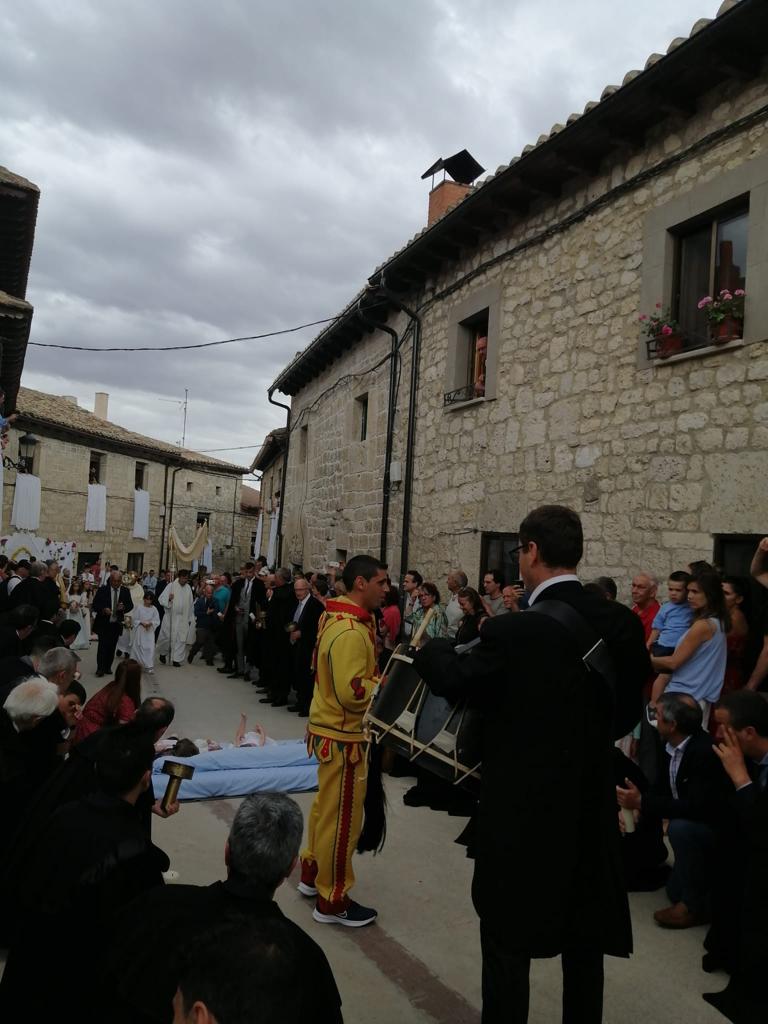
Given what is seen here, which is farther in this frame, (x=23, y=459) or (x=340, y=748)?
(x=23, y=459)

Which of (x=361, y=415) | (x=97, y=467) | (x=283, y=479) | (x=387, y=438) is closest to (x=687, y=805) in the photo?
(x=387, y=438)

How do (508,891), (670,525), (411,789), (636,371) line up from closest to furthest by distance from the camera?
(508,891)
(411,789)
(670,525)
(636,371)

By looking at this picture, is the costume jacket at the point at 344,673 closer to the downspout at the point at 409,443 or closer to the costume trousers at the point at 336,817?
the costume trousers at the point at 336,817

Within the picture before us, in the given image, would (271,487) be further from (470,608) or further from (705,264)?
(705,264)

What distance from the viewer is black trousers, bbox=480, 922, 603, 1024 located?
2.28m

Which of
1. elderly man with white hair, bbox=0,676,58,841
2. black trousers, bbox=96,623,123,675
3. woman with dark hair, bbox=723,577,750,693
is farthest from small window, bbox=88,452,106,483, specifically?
elderly man with white hair, bbox=0,676,58,841

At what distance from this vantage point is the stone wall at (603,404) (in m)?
6.11

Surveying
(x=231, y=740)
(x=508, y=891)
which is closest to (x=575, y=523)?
(x=508, y=891)

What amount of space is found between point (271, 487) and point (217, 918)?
79.2ft

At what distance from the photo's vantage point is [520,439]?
342 inches

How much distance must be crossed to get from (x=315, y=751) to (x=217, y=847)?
1.44 m

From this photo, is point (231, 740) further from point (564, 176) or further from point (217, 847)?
point (564, 176)

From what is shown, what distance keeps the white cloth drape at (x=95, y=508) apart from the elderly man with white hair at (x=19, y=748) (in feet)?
88.2

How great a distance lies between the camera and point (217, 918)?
71.7 inches
